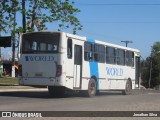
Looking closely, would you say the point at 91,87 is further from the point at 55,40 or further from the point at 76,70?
the point at 55,40

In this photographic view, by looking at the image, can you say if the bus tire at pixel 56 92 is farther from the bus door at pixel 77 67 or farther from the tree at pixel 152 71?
the tree at pixel 152 71

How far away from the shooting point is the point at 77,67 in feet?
76.3

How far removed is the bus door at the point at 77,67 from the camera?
23081 millimetres

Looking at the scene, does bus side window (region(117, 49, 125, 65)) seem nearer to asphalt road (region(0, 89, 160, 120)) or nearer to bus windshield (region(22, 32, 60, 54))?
asphalt road (region(0, 89, 160, 120))

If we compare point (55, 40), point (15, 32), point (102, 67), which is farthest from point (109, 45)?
point (15, 32)

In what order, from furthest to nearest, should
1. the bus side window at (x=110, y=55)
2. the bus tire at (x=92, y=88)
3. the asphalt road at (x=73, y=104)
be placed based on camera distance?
the bus side window at (x=110, y=55) → the bus tire at (x=92, y=88) → the asphalt road at (x=73, y=104)

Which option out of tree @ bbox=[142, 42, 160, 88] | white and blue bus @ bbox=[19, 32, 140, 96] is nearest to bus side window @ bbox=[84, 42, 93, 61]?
white and blue bus @ bbox=[19, 32, 140, 96]

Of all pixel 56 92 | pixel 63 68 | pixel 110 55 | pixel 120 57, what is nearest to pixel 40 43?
pixel 63 68

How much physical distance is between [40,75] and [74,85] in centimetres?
178

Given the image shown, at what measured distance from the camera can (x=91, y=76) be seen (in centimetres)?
2462

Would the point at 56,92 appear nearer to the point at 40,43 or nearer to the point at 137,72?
the point at 40,43

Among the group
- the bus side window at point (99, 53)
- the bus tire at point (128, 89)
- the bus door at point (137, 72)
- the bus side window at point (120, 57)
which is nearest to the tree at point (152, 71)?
the bus door at point (137, 72)

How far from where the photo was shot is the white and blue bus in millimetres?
22156

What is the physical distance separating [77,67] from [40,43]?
2.25 m
